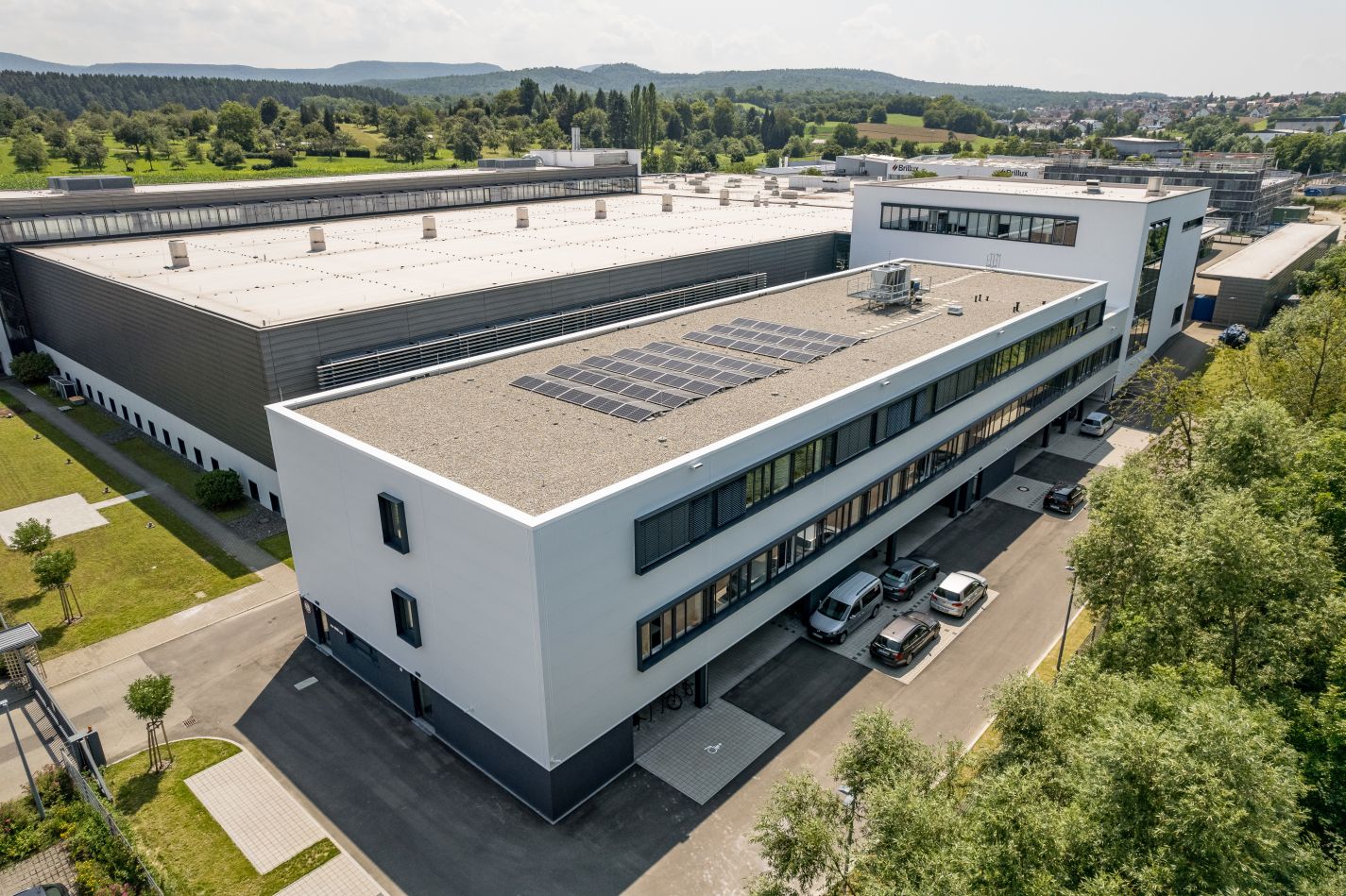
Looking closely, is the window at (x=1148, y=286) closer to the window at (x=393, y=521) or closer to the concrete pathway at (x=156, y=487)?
the window at (x=393, y=521)

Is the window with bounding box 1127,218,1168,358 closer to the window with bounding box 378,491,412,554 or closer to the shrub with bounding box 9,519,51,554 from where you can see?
the window with bounding box 378,491,412,554

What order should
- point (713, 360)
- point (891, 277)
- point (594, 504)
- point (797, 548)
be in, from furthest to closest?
point (891, 277) < point (713, 360) < point (797, 548) < point (594, 504)

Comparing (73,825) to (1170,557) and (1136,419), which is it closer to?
(1170,557)

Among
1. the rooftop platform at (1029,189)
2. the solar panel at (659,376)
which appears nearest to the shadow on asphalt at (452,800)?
the solar panel at (659,376)

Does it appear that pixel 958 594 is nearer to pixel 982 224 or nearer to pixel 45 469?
pixel 982 224

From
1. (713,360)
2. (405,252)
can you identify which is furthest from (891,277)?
(405,252)

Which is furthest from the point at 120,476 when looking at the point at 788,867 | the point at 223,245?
the point at 788,867
